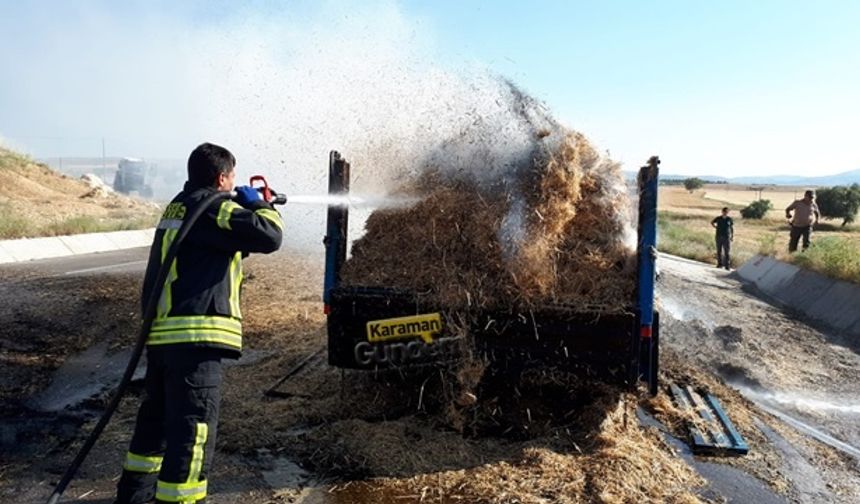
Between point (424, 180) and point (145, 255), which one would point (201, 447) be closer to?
point (424, 180)

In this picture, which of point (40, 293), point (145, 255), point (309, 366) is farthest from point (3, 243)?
point (309, 366)

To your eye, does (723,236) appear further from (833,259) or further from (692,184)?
(692,184)

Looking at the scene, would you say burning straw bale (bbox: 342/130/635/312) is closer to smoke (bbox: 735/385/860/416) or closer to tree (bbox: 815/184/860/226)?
smoke (bbox: 735/385/860/416)

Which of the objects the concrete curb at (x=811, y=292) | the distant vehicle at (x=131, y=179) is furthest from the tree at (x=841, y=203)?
the distant vehicle at (x=131, y=179)

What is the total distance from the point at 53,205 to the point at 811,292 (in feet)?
71.6

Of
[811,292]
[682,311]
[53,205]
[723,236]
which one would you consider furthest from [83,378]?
[53,205]

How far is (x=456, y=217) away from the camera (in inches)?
189

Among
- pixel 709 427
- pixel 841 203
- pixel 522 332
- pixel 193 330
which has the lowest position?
pixel 709 427

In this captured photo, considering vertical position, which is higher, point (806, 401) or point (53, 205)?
point (53, 205)

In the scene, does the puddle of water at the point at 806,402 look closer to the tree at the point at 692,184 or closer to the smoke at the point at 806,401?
the smoke at the point at 806,401

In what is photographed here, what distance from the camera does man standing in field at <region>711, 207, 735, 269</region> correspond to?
57.5ft

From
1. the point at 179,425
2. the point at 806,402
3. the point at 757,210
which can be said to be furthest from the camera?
the point at 757,210

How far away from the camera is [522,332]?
4336 millimetres

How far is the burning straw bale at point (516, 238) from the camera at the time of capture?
4.39m
